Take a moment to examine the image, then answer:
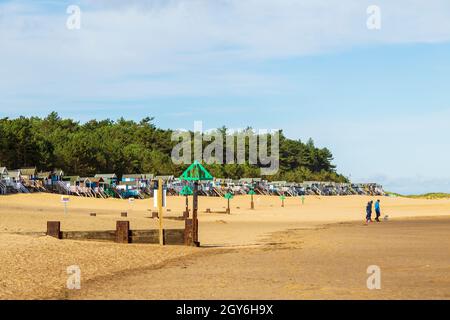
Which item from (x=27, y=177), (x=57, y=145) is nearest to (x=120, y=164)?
(x=57, y=145)

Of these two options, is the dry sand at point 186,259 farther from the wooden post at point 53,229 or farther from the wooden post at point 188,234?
the wooden post at point 53,229

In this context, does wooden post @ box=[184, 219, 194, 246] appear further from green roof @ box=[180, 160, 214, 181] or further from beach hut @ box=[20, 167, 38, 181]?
beach hut @ box=[20, 167, 38, 181]

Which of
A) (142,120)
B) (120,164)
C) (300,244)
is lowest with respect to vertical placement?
(300,244)

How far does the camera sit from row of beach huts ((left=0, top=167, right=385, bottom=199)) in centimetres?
7306

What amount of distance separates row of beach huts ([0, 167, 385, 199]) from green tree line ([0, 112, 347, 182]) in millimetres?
4702

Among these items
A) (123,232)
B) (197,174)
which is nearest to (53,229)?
(123,232)

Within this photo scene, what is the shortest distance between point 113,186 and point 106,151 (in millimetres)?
25825

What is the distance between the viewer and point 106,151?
108m

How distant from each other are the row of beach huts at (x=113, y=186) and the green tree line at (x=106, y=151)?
4702 mm

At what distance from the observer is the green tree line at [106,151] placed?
3482 inches

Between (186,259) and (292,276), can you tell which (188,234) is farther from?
(292,276)

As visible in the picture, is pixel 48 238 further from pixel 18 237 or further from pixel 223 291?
pixel 223 291

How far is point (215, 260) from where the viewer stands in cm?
1850
